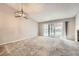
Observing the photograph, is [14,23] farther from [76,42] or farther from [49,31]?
[76,42]

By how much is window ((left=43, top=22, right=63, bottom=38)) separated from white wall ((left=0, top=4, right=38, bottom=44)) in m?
0.24

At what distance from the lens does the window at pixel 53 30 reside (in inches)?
103

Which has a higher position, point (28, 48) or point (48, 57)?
point (28, 48)

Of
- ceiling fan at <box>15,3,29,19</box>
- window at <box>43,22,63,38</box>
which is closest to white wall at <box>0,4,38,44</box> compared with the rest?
ceiling fan at <box>15,3,29,19</box>

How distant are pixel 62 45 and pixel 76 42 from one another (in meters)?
0.33

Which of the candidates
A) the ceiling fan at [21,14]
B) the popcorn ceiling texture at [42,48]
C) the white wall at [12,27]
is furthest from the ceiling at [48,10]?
the popcorn ceiling texture at [42,48]

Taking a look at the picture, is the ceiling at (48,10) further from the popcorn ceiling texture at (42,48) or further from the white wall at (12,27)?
the popcorn ceiling texture at (42,48)

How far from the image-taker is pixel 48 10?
2514 mm

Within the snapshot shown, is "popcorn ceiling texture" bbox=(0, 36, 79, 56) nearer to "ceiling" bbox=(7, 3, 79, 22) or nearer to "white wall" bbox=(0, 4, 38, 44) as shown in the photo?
"white wall" bbox=(0, 4, 38, 44)

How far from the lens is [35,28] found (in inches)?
106

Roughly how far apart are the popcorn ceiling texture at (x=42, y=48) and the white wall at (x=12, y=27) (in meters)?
0.16

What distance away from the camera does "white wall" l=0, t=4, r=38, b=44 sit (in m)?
2.46

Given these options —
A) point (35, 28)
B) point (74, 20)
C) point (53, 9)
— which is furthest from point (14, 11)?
point (74, 20)

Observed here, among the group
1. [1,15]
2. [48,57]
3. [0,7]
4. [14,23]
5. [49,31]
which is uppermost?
[0,7]
